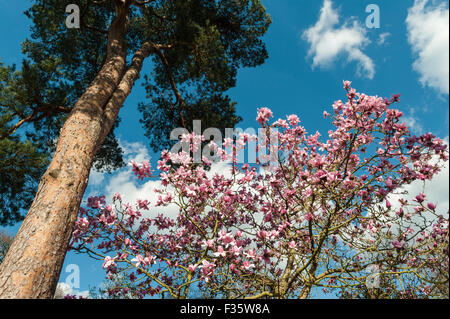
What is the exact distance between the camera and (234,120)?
7.34m

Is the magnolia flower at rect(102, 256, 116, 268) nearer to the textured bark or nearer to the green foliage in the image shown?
the textured bark

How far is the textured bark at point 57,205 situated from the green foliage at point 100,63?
2.66 metres

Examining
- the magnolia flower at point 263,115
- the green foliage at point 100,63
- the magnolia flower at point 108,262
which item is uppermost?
the green foliage at point 100,63

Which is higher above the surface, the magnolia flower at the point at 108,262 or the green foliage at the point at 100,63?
the green foliage at the point at 100,63

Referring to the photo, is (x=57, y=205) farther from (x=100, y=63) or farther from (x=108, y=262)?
(x=100, y=63)

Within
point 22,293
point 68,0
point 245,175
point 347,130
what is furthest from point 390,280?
point 68,0

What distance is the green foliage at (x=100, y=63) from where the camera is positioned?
6.03 m

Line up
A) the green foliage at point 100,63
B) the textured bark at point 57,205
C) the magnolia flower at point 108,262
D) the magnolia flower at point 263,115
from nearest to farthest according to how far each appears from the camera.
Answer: the textured bark at point 57,205 → the magnolia flower at point 108,262 → the magnolia flower at point 263,115 → the green foliage at point 100,63

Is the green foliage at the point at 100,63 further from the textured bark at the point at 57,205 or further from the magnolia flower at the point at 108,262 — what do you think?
the magnolia flower at the point at 108,262

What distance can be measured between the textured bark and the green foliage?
2661 mm

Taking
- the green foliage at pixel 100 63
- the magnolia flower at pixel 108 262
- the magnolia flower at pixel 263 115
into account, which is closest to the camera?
the magnolia flower at pixel 108 262

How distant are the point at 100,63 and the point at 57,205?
6290 mm

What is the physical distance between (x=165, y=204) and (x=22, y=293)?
5.53 ft

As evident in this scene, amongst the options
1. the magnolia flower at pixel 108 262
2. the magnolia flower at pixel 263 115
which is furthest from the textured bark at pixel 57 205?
the magnolia flower at pixel 263 115
